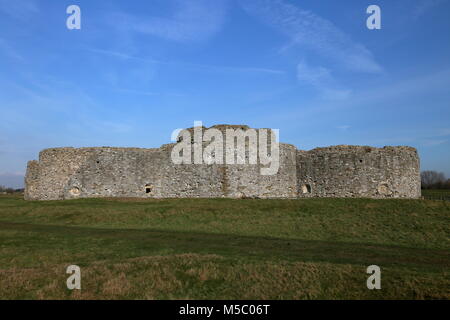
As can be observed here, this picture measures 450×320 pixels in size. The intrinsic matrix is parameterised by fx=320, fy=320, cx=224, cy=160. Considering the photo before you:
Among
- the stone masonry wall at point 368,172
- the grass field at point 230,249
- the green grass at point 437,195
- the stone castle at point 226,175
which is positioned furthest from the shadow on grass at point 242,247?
the green grass at point 437,195

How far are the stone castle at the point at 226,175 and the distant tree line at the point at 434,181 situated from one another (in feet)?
144

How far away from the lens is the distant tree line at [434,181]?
217 feet

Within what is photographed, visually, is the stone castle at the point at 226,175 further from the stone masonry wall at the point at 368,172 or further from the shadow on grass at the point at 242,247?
the shadow on grass at the point at 242,247

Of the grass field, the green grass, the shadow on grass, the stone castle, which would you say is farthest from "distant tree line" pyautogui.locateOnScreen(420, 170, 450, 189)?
the shadow on grass

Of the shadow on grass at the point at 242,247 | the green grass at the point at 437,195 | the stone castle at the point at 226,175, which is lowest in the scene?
the shadow on grass at the point at 242,247

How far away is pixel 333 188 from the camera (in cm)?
2989

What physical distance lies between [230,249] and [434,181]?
8606 cm

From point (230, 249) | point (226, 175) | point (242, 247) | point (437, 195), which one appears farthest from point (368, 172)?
point (230, 249)

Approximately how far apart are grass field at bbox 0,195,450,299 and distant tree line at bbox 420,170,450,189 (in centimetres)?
5478

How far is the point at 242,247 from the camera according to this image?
41.7 ft

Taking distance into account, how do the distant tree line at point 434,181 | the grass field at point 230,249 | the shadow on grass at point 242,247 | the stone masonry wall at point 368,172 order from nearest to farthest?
the grass field at point 230,249 → the shadow on grass at point 242,247 → the stone masonry wall at point 368,172 → the distant tree line at point 434,181

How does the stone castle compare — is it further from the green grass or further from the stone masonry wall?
the green grass

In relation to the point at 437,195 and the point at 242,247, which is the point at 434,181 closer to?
the point at 437,195
